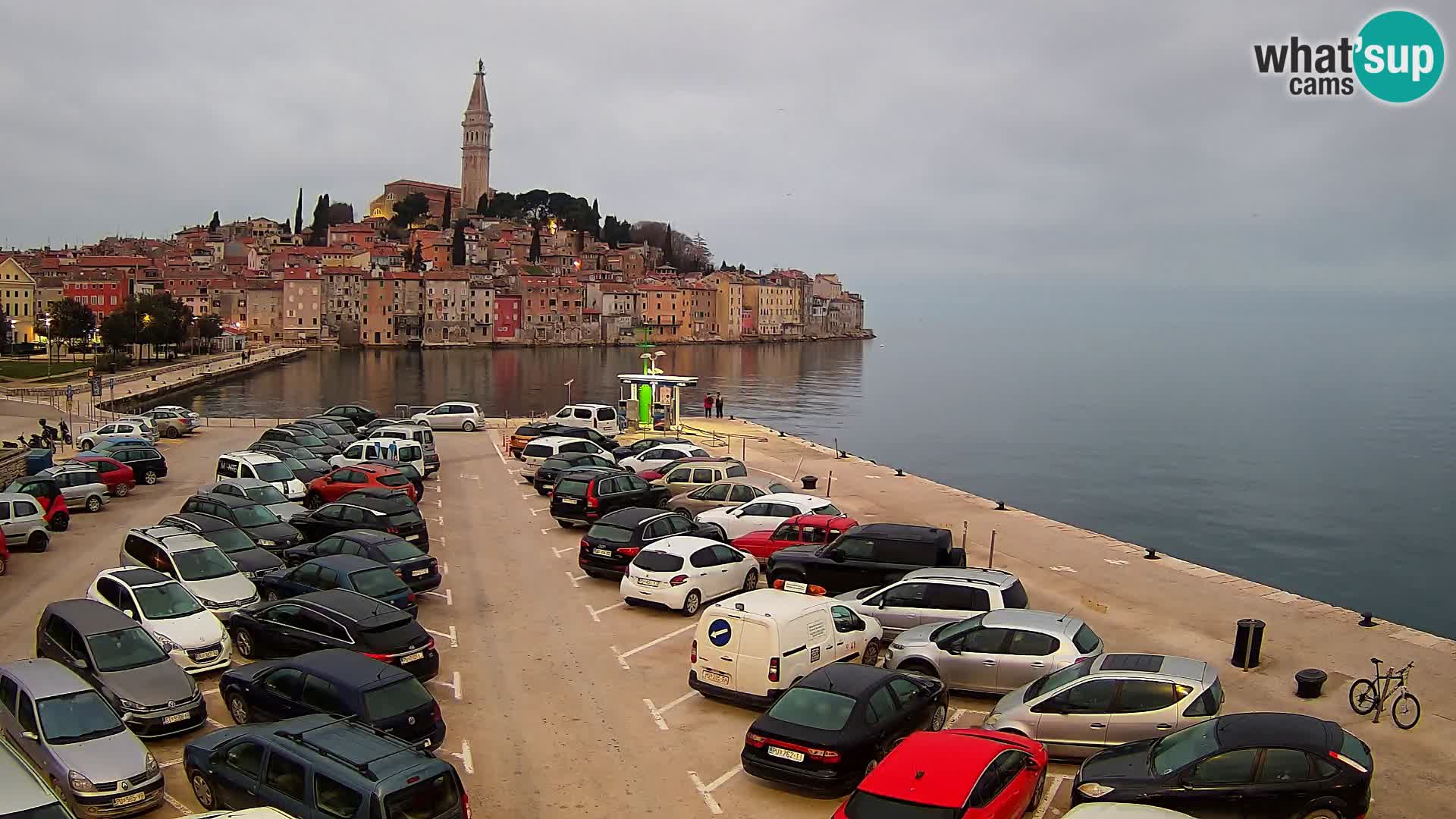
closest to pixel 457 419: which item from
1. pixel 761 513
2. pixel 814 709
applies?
pixel 761 513

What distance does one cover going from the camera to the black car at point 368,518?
59.7 feet

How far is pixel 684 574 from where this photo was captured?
49.6 ft

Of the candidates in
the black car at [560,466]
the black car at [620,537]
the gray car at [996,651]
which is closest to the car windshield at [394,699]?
the gray car at [996,651]

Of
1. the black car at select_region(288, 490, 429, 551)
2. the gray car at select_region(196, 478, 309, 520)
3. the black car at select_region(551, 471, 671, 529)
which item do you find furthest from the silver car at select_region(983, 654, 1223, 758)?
the gray car at select_region(196, 478, 309, 520)

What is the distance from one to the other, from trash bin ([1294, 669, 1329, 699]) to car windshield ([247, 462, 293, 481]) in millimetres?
19260

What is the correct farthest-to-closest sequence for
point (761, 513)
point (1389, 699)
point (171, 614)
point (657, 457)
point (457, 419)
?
point (457, 419) → point (657, 457) → point (761, 513) → point (171, 614) → point (1389, 699)

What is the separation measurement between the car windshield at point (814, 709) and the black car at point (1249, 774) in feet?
6.38

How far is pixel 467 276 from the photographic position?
516 ft

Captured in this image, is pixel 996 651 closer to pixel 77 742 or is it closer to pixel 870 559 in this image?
pixel 870 559

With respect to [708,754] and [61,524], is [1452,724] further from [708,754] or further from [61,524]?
[61,524]

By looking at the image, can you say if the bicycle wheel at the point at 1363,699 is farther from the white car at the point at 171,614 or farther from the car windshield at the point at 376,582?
the white car at the point at 171,614

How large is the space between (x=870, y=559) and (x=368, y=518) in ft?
27.5

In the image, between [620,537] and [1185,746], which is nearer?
[1185,746]

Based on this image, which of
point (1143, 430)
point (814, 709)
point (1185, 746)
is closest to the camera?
point (1185, 746)
